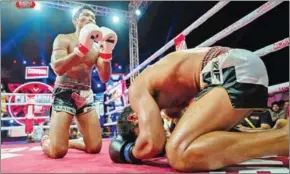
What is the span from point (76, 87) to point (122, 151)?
0.91m

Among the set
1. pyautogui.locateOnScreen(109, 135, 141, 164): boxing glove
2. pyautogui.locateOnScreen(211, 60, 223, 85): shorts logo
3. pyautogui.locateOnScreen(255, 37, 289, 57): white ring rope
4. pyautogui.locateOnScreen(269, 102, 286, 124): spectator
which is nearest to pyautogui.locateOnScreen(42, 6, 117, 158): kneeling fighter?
pyautogui.locateOnScreen(109, 135, 141, 164): boxing glove

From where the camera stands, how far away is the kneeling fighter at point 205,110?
110 cm

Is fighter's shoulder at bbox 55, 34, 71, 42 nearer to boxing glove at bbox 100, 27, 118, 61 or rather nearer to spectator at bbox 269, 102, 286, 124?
boxing glove at bbox 100, 27, 118, 61

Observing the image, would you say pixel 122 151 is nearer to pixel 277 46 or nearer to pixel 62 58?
pixel 62 58

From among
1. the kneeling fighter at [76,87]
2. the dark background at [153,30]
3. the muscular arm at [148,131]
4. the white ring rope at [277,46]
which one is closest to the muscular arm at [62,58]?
the kneeling fighter at [76,87]

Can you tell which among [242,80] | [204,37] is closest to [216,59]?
[242,80]

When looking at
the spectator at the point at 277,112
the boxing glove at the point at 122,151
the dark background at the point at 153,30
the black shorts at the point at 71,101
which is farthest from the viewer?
the dark background at the point at 153,30

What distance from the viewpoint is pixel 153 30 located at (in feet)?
27.5

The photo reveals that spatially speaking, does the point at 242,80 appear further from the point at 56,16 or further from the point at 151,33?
the point at 56,16

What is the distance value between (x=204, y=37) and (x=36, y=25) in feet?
21.4

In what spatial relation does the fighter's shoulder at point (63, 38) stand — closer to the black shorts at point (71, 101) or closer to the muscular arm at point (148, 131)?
the black shorts at point (71, 101)

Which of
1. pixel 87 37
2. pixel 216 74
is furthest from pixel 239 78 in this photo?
pixel 87 37

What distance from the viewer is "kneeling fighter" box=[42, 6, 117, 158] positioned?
195 centimetres

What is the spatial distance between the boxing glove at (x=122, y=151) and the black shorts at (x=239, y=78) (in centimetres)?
40
